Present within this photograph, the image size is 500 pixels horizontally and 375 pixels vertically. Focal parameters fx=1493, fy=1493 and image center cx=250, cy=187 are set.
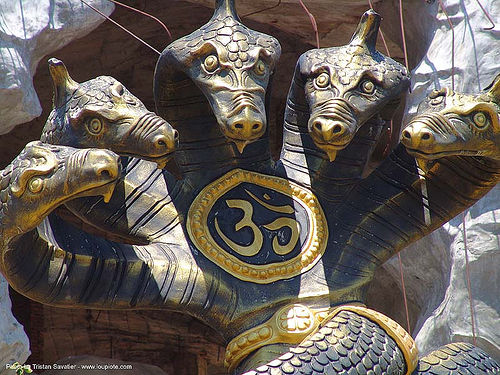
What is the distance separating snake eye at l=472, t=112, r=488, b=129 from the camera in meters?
3.16

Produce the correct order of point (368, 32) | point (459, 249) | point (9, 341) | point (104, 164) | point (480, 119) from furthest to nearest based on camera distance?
1. point (459, 249)
2. point (9, 341)
3. point (368, 32)
4. point (480, 119)
5. point (104, 164)

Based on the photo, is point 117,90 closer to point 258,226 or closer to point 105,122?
point 105,122

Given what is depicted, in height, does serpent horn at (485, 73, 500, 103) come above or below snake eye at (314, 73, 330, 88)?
above

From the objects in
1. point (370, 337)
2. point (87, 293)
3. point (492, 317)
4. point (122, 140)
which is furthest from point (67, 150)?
point (492, 317)

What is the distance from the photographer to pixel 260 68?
10.5 ft

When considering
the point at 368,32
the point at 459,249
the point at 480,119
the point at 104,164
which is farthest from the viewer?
the point at 459,249

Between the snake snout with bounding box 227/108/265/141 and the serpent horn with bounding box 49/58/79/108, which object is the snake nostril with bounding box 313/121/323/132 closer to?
the snake snout with bounding box 227/108/265/141

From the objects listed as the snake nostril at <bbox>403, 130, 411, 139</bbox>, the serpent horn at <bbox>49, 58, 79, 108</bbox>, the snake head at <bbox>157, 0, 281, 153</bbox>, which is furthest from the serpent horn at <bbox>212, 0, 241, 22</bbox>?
the snake nostril at <bbox>403, 130, 411, 139</bbox>

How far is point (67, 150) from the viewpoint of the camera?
2902mm

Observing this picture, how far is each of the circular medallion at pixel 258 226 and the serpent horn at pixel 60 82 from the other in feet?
1.36

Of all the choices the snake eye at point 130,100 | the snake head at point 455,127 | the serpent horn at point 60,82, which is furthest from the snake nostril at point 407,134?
the serpent horn at point 60,82

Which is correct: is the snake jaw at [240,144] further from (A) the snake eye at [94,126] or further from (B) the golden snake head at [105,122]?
(A) the snake eye at [94,126]

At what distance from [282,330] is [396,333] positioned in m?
0.25

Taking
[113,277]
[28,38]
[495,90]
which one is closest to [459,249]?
[495,90]
